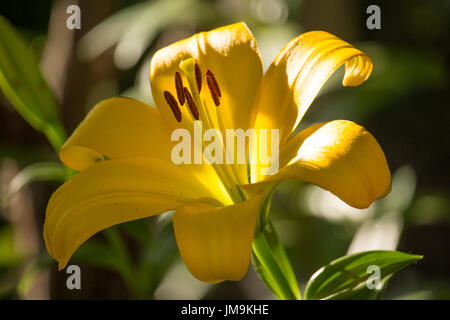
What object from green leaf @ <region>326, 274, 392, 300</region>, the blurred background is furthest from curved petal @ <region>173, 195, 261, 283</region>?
the blurred background

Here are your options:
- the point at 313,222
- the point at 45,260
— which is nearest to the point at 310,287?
the point at 45,260

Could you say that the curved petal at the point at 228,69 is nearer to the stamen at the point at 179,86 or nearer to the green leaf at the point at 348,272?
the stamen at the point at 179,86

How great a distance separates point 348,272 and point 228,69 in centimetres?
19

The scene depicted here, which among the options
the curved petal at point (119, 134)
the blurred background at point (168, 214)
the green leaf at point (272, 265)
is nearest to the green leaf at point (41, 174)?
the blurred background at point (168, 214)

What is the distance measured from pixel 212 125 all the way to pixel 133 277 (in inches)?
7.4

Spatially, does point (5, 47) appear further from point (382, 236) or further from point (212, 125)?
point (382, 236)

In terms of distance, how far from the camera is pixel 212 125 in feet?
1.65

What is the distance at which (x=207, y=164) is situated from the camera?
500 mm

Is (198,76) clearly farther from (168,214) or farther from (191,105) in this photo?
(168,214)

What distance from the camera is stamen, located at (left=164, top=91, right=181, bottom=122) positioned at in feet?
1.58

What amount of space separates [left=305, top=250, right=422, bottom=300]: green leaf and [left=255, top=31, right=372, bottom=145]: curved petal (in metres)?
0.10

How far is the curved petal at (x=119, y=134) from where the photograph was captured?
459 mm

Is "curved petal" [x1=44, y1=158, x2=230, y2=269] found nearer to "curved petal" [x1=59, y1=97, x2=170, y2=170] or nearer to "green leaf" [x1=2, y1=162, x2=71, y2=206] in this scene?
"curved petal" [x1=59, y1=97, x2=170, y2=170]

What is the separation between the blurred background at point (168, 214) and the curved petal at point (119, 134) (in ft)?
0.40
